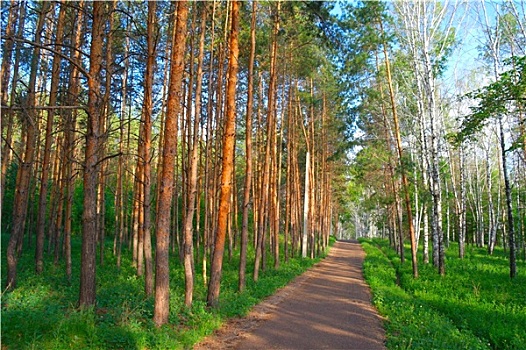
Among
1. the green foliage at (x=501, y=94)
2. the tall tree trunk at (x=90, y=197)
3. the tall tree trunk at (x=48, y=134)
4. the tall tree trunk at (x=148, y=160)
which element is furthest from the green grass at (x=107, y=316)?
the green foliage at (x=501, y=94)

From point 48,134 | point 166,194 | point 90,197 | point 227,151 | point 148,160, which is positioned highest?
→ point 48,134

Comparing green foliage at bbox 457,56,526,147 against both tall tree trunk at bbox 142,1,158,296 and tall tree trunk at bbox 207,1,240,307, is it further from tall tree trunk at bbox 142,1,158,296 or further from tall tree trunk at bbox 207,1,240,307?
tall tree trunk at bbox 142,1,158,296

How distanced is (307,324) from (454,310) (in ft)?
13.7

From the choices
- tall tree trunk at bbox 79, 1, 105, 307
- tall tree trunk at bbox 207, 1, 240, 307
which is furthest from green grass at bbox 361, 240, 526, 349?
tall tree trunk at bbox 79, 1, 105, 307

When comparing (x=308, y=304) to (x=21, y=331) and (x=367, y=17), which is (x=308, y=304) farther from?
(x=367, y=17)

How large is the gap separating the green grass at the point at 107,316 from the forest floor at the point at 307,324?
0.40 meters

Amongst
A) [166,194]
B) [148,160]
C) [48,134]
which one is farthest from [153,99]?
[166,194]

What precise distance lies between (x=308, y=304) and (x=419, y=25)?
1337 centimetres

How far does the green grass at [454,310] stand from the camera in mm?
7051

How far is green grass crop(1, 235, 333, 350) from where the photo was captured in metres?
5.48

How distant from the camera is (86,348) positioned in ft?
17.4

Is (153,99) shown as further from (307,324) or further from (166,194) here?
(307,324)

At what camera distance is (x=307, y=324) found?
27.2 ft

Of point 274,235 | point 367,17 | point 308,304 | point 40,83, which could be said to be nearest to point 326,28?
point 367,17
